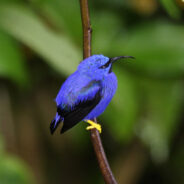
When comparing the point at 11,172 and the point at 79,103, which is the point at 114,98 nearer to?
the point at 11,172

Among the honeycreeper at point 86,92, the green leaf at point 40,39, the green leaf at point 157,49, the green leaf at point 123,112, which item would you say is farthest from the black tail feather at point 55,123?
the green leaf at point 157,49

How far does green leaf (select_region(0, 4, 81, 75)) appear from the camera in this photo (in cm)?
211

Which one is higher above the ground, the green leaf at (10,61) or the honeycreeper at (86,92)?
the green leaf at (10,61)

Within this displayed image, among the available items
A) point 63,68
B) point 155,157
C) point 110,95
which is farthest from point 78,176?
point 110,95

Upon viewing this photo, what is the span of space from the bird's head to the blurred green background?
1.17 m

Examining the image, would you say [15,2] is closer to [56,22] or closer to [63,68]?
[56,22]

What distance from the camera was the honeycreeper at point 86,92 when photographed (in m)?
0.92

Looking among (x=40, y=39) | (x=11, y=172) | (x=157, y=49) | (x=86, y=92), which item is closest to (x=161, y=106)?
(x=157, y=49)

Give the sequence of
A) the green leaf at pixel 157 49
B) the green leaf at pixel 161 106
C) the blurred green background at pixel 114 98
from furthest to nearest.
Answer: the green leaf at pixel 161 106 → the green leaf at pixel 157 49 → the blurred green background at pixel 114 98

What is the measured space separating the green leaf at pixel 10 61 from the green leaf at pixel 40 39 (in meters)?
0.08

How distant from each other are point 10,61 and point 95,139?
1.38 metres

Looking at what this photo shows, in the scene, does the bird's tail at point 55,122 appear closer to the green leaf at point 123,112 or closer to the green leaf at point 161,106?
the green leaf at point 123,112

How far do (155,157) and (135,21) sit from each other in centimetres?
112

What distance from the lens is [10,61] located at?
2.18 m
